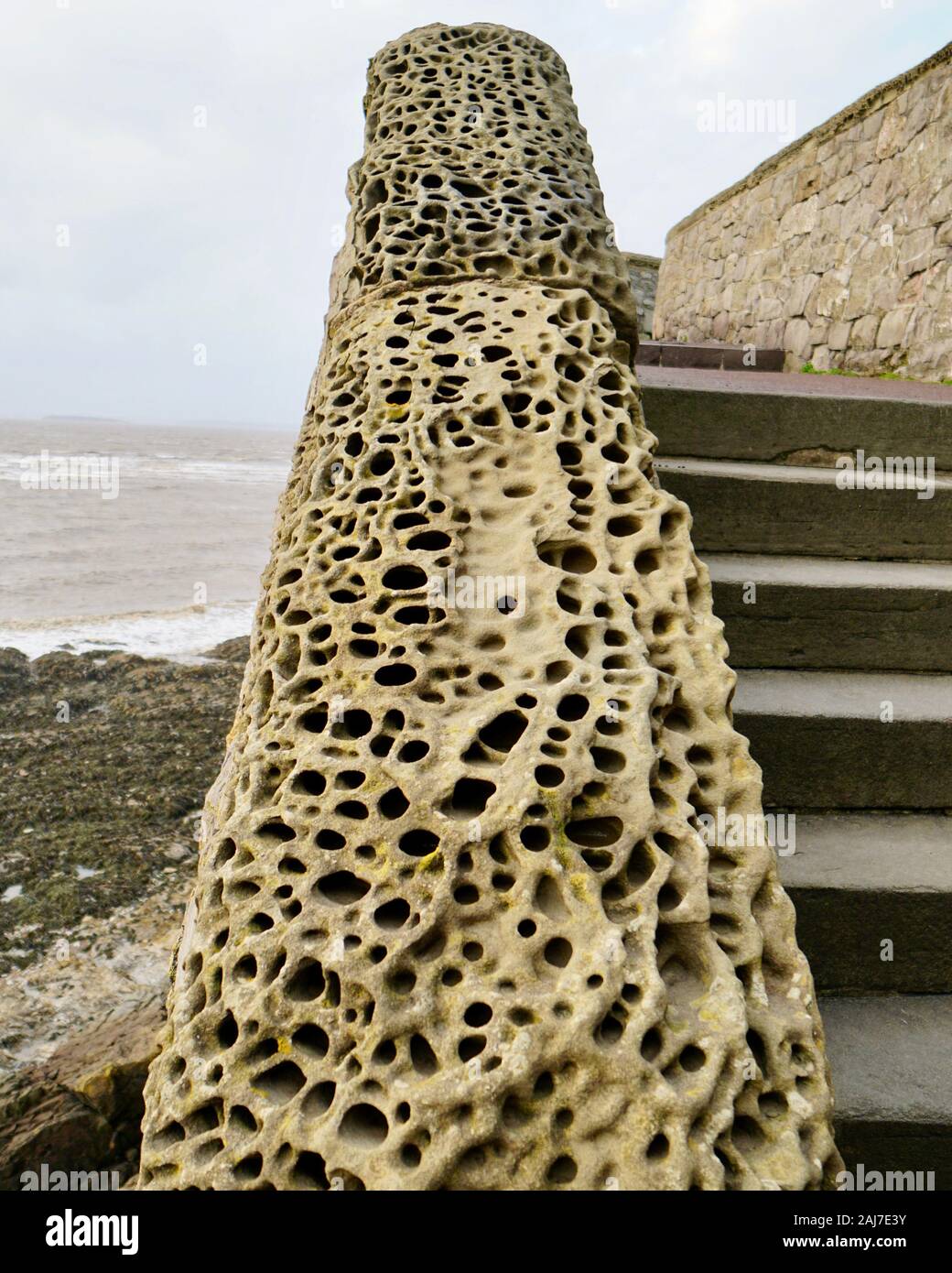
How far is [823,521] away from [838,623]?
46 centimetres

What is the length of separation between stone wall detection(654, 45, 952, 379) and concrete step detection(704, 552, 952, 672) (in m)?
2.96

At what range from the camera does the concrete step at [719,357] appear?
654 centimetres

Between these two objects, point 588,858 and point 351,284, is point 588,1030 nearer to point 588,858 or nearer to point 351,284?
point 588,858

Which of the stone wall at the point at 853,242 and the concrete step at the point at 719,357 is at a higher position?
the stone wall at the point at 853,242

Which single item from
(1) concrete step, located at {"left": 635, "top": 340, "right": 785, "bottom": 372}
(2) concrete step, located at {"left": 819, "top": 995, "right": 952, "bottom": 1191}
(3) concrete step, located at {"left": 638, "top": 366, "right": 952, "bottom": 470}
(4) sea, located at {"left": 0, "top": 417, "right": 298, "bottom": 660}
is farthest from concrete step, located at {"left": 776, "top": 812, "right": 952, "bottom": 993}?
(4) sea, located at {"left": 0, "top": 417, "right": 298, "bottom": 660}

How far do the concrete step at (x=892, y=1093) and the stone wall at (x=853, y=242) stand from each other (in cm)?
417

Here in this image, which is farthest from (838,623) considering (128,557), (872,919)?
(128,557)

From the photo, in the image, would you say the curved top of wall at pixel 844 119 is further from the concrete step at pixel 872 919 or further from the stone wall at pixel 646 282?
the concrete step at pixel 872 919

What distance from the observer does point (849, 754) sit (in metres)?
2.34

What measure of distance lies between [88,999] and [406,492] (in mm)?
3156

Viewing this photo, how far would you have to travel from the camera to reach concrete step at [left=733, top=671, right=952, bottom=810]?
232 centimetres

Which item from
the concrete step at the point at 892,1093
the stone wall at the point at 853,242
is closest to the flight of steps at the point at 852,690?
the concrete step at the point at 892,1093

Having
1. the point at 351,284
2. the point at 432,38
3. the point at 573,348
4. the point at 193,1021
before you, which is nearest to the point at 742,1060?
the point at 193,1021

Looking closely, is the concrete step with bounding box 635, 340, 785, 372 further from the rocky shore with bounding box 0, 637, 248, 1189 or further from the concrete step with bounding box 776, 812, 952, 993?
the concrete step with bounding box 776, 812, 952, 993
